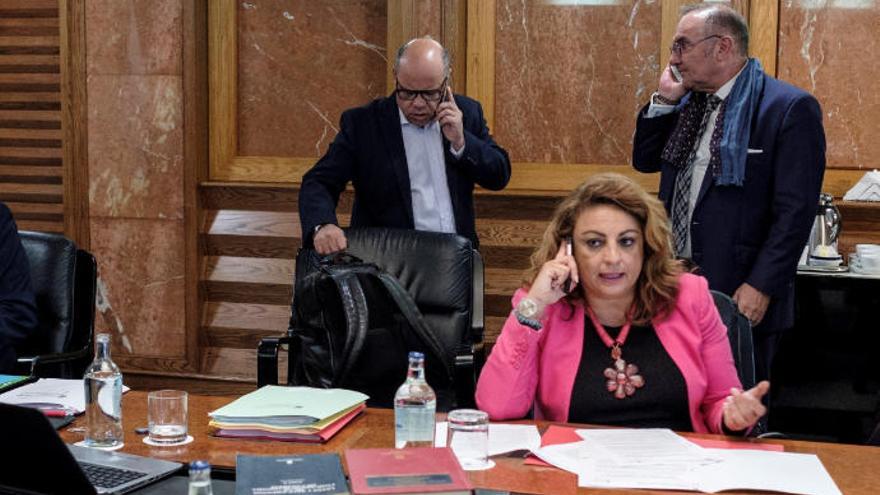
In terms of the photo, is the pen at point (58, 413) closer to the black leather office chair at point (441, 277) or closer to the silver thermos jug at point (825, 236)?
the black leather office chair at point (441, 277)

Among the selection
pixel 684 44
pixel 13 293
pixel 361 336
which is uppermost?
pixel 684 44

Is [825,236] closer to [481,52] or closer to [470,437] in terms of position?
[481,52]

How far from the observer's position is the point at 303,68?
493 cm

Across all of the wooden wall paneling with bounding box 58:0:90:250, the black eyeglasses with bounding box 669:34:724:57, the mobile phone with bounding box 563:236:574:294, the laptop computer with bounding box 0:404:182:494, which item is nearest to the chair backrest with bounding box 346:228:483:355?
the mobile phone with bounding box 563:236:574:294

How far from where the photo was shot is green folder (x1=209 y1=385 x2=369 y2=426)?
2.14 meters

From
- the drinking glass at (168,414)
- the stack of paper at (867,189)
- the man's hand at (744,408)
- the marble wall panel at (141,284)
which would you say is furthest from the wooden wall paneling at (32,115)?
the man's hand at (744,408)

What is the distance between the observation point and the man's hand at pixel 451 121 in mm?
3576

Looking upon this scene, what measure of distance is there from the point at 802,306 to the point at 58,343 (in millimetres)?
2623

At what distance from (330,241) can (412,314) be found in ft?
1.26

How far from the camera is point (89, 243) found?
5117 millimetres

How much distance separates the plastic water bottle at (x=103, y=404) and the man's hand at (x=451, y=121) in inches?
67.2

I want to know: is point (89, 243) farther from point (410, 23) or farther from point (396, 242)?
point (396, 242)

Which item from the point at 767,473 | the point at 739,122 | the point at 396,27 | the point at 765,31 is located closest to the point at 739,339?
the point at 767,473

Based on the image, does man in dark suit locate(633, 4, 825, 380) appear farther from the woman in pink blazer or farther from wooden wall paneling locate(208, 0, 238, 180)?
wooden wall paneling locate(208, 0, 238, 180)
